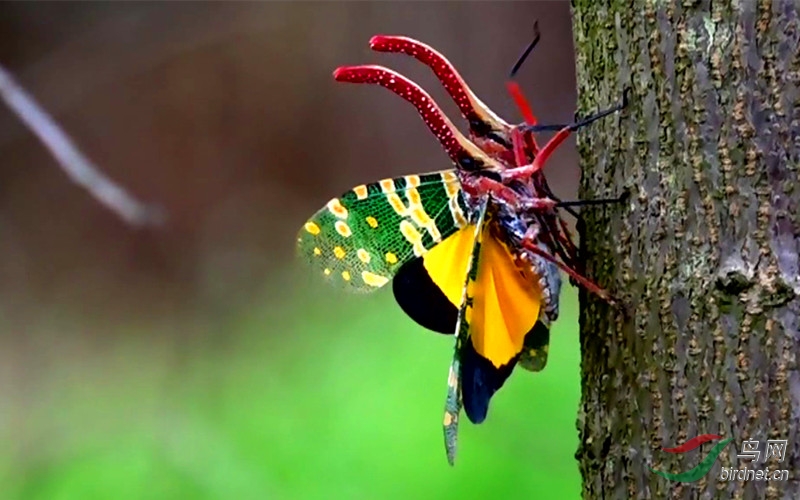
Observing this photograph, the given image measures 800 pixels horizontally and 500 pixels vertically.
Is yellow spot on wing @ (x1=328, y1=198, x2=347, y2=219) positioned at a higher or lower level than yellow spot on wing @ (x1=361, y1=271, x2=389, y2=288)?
higher

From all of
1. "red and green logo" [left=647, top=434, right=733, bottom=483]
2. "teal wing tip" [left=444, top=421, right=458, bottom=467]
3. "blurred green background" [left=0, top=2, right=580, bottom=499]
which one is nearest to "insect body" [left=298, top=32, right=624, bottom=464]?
"teal wing tip" [left=444, top=421, right=458, bottom=467]

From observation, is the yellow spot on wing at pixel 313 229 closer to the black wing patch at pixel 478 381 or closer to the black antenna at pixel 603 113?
the black wing patch at pixel 478 381

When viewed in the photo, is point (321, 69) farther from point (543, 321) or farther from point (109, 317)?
point (543, 321)

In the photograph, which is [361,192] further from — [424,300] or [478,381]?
[478,381]

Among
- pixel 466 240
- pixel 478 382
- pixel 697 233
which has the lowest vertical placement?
pixel 478 382

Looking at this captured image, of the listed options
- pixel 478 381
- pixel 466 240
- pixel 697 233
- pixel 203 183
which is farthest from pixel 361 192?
pixel 203 183

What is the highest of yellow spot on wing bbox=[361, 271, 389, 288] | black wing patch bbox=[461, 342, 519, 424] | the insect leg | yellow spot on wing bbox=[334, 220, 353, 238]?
yellow spot on wing bbox=[334, 220, 353, 238]

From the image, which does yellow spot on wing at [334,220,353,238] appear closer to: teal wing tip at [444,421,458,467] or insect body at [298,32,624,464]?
insect body at [298,32,624,464]
